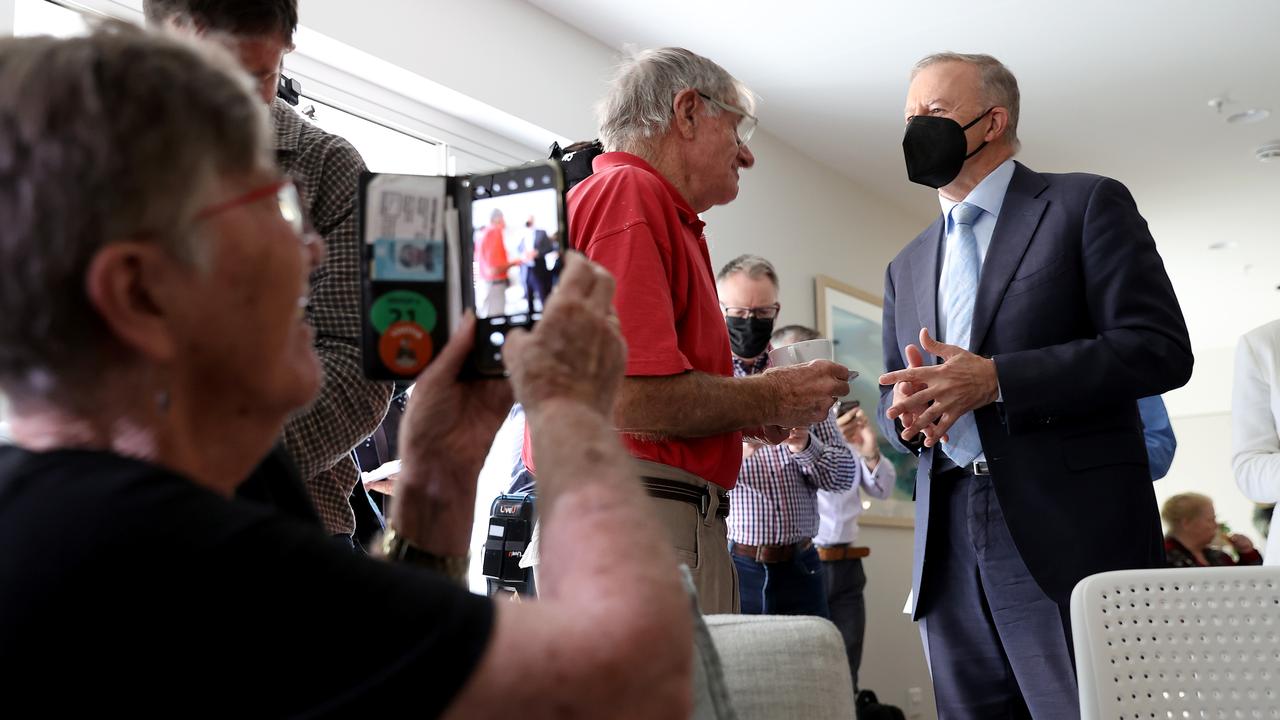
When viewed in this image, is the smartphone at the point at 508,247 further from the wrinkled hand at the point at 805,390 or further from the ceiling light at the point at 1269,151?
the ceiling light at the point at 1269,151

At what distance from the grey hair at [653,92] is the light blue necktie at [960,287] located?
1.70 ft

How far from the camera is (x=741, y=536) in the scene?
12.2 ft

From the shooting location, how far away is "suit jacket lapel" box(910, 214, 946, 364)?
2.22 metres

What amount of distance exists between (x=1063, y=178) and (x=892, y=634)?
4.29m

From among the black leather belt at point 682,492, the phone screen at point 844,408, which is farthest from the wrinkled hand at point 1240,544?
the black leather belt at point 682,492

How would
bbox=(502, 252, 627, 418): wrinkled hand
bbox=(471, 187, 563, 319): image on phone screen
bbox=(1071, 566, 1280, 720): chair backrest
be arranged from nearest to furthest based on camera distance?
bbox=(502, 252, 627, 418): wrinkled hand, bbox=(471, 187, 563, 319): image on phone screen, bbox=(1071, 566, 1280, 720): chair backrest

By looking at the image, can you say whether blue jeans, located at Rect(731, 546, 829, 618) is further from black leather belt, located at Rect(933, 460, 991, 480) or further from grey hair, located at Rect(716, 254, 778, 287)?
black leather belt, located at Rect(933, 460, 991, 480)

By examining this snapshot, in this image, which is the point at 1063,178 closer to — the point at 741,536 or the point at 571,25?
the point at 741,536

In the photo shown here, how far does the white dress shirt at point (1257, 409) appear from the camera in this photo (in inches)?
110

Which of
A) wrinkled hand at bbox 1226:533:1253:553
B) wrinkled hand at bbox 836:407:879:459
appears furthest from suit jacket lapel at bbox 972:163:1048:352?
wrinkled hand at bbox 1226:533:1253:553

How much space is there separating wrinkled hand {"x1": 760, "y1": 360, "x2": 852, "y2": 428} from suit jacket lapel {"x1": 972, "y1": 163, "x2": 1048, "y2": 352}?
0.40m

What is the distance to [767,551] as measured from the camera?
12.1ft

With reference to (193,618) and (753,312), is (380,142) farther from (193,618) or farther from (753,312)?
(193,618)

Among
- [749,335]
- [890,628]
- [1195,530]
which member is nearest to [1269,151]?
[1195,530]
